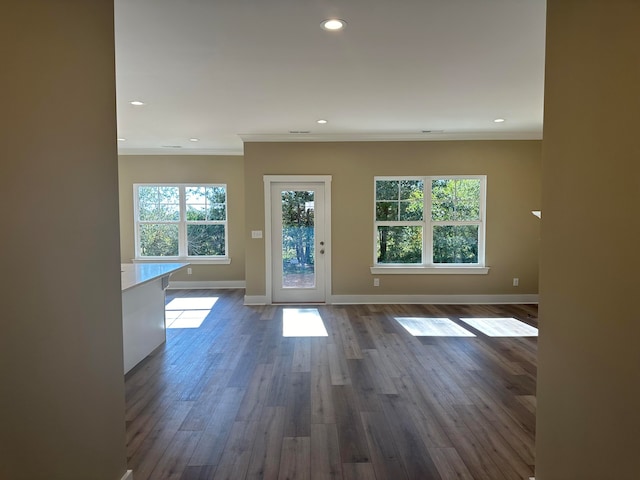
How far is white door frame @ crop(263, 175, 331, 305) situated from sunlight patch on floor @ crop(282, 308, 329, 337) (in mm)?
488

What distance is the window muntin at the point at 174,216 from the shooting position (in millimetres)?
7355

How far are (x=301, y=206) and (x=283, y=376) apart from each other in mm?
3219

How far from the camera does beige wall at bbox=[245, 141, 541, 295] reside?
234 inches

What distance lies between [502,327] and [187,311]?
4.41 m

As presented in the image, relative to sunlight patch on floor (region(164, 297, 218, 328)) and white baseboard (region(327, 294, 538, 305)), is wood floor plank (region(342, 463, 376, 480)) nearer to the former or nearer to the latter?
sunlight patch on floor (region(164, 297, 218, 328))

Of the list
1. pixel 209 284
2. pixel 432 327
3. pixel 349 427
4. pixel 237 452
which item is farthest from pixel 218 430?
pixel 209 284

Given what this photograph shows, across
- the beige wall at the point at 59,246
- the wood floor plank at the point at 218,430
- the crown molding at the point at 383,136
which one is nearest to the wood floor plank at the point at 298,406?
the wood floor plank at the point at 218,430

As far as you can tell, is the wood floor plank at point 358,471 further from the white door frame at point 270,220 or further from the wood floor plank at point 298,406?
the white door frame at point 270,220

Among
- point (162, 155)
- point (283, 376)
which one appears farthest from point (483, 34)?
point (162, 155)

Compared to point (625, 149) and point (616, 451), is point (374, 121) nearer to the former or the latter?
point (625, 149)

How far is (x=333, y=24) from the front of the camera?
237cm

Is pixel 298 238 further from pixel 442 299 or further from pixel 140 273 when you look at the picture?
pixel 140 273

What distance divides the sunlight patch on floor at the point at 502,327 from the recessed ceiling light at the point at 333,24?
12.3ft

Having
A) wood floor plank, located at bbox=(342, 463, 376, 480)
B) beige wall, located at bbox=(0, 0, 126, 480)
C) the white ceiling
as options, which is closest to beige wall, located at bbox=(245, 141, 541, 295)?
the white ceiling
